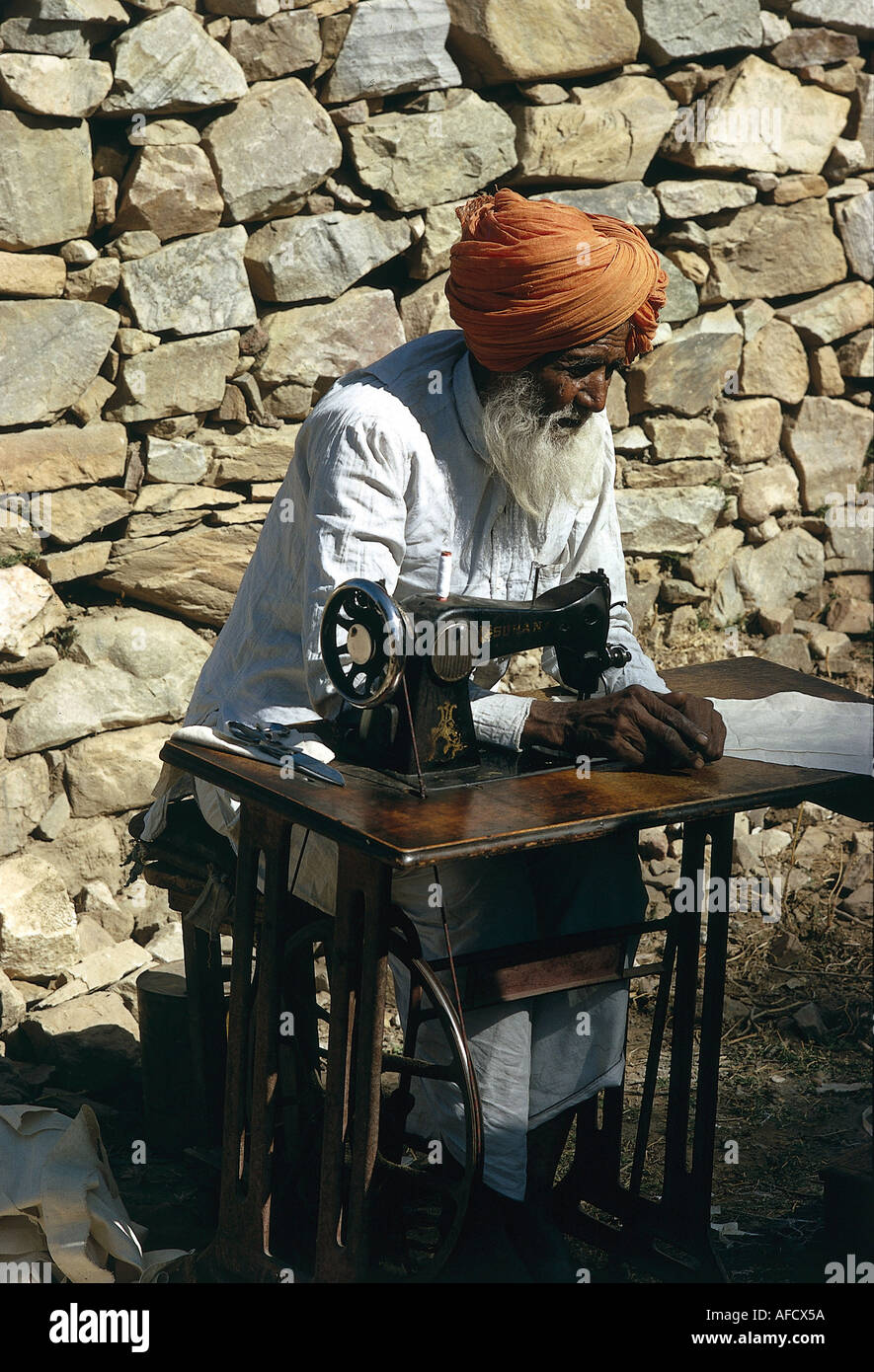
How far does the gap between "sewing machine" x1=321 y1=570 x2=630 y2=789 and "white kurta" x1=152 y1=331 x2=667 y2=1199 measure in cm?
15

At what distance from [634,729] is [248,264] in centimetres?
235

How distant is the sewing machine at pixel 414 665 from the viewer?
2355 mm

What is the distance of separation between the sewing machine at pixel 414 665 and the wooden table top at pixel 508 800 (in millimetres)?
64

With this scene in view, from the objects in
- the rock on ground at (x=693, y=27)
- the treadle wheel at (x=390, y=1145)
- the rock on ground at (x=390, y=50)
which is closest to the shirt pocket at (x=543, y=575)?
the treadle wheel at (x=390, y=1145)

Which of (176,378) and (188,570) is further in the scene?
(188,570)

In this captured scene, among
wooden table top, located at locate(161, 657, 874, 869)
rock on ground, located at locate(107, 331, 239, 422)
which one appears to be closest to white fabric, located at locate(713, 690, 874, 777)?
wooden table top, located at locate(161, 657, 874, 869)

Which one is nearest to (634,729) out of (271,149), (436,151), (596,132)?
(271,149)

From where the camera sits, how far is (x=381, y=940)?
230cm

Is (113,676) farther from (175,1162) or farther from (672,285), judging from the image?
(672,285)

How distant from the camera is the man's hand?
2.54 metres

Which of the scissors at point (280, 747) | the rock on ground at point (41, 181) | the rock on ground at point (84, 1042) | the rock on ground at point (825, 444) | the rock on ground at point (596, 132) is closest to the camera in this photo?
the scissors at point (280, 747)

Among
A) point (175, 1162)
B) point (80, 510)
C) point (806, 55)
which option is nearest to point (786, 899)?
point (175, 1162)

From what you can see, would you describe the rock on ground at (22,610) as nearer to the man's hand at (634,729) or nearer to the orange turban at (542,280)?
the orange turban at (542,280)

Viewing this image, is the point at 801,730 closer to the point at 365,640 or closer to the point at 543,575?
the point at 543,575
